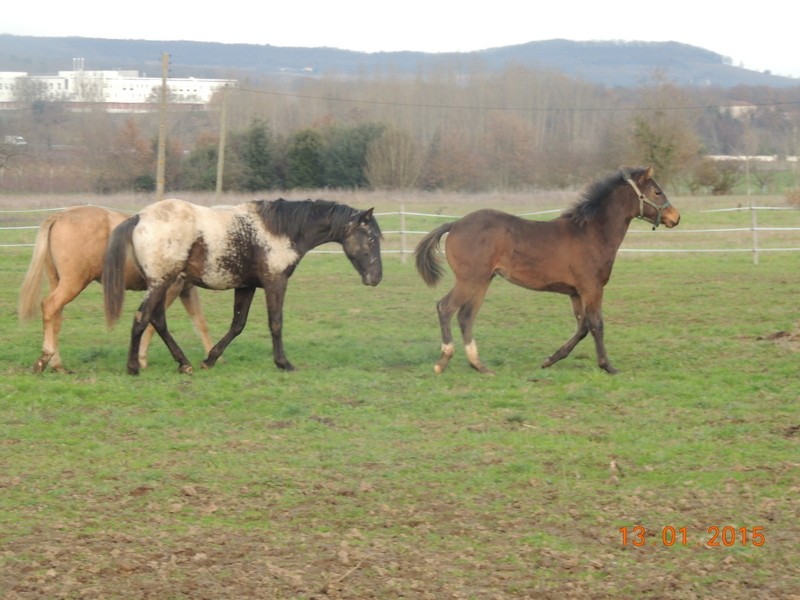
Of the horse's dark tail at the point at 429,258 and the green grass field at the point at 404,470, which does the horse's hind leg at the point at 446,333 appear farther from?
the horse's dark tail at the point at 429,258

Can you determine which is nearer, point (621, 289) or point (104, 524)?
point (104, 524)

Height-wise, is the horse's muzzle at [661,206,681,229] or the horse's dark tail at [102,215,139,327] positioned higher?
the horse's muzzle at [661,206,681,229]

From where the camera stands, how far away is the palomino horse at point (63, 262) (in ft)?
28.5

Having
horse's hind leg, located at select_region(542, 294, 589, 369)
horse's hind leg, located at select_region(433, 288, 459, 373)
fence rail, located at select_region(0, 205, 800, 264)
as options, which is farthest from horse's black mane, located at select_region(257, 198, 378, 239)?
fence rail, located at select_region(0, 205, 800, 264)

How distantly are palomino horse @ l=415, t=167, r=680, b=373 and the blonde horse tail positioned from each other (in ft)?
11.8

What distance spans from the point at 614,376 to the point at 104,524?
497 cm

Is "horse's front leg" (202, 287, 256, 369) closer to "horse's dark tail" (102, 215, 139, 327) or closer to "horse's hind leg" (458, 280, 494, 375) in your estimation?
"horse's dark tail" (102, 215, 139, 327)

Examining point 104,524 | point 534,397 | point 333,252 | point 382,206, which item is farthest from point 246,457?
point 382,206

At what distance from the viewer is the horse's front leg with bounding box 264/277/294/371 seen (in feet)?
29.0

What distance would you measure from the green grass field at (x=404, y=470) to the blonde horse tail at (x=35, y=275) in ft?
1.87

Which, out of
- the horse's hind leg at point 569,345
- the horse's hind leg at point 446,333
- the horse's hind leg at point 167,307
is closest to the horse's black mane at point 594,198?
the horse's hind leg at point 569,345

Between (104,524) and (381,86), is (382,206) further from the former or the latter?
(381,86)

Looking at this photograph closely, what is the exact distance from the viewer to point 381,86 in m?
71.8

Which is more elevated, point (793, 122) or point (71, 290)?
point (793, 122)
